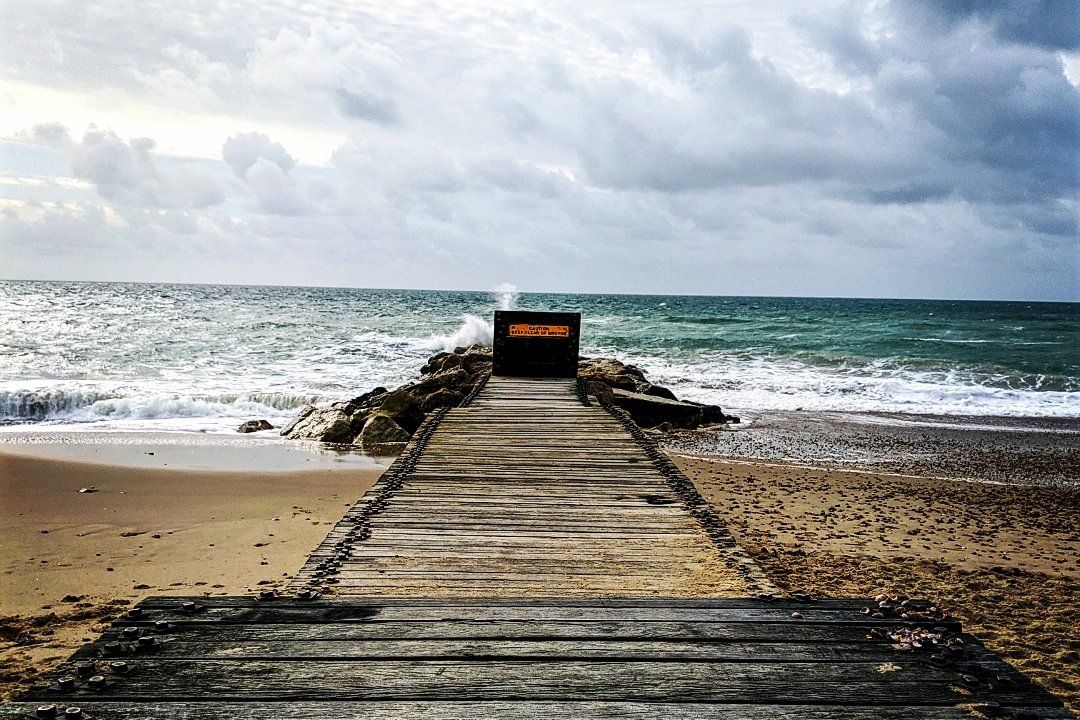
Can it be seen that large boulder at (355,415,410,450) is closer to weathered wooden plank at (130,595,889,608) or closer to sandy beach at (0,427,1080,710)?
sandy beach at (0,427,1080,710)

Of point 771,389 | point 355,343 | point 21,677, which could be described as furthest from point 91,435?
point 355,343

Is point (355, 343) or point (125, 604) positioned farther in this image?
point (355, 343)

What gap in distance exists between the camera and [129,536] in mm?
7387

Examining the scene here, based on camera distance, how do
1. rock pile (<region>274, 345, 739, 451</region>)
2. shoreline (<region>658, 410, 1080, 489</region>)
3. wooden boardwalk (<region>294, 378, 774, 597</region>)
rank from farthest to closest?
rock pile (<region>274, 345, 739, 451</region>) < shoreline (<region>658, 410, 1080, 489</region>) < wooden boardwalk (<region>294, 378, 774, 597</region>)

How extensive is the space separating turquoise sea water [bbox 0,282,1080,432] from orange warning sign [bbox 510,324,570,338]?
6.21m

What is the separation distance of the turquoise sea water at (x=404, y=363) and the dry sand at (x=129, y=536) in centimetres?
499

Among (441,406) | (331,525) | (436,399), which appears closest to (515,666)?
(331,525)

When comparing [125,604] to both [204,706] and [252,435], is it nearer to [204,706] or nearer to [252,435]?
[204,706]

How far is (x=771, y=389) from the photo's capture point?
2272 centimetres

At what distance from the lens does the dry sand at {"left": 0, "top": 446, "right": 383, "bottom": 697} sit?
17.7 ft

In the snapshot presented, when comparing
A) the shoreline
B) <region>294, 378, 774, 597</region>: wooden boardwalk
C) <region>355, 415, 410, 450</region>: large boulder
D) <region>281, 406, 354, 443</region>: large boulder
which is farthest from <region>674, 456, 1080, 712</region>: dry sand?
<region>281, 406, 354, 443</region>: large boulder

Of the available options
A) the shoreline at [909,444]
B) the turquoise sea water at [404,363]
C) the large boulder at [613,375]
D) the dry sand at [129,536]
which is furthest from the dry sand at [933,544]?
the turquoise sea water at [404,363]

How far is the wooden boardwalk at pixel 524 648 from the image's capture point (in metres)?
2.51

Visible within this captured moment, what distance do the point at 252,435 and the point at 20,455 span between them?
11.6 feet
